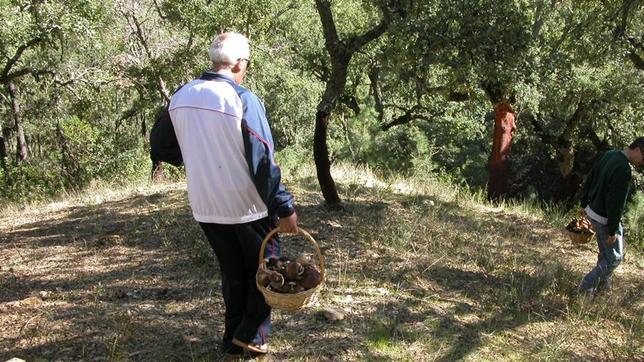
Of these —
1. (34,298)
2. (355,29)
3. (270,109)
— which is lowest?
(34,298)

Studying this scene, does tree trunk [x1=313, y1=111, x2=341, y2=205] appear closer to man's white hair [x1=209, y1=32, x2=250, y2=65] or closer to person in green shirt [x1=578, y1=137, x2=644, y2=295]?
person in green shirt [x1=578, y1=137, x2=644, y2=295]

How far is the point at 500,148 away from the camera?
11984mm

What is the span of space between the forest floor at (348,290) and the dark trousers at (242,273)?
0.31m

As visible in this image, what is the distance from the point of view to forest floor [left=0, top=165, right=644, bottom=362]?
12.7ft

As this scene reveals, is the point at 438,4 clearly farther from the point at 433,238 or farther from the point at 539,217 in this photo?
the point at 539,217

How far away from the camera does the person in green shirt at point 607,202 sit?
15.2 feet

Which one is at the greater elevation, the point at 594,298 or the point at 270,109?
the point at 270,109

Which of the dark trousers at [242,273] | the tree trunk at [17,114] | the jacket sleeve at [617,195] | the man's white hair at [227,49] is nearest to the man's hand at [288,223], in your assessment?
the dark trousers at [242,273]

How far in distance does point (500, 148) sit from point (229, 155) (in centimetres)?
988

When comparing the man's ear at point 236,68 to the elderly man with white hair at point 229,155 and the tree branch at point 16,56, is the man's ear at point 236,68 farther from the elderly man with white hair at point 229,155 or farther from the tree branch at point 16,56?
the tree branch at point 16,56

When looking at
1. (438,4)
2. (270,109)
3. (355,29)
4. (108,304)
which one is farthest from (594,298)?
(270,109)

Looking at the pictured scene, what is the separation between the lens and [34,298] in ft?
14.5

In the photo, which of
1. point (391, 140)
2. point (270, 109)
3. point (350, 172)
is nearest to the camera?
point (350, 172)

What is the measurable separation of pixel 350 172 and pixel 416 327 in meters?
5.32
